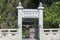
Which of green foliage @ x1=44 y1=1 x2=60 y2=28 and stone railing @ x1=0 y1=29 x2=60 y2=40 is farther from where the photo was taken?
green foliage @ x1=44 y1=1 x2=60 y2=28

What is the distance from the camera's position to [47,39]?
38.7 feet

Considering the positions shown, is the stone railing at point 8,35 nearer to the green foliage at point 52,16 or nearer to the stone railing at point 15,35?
the stone railing at point 15,35

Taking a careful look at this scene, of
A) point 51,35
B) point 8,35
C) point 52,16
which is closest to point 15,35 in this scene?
point 8,35

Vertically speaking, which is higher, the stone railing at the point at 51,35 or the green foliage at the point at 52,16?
the green foliage at the point at 52,16

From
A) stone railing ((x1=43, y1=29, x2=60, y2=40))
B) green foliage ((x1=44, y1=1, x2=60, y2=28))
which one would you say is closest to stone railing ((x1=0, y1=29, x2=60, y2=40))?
stone railing ((x1=43, y1=29, x2=60, y2=40))

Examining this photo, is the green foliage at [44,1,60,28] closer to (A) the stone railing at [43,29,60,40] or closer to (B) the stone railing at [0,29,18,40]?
(A) the stone railing at [43,29,60,40]

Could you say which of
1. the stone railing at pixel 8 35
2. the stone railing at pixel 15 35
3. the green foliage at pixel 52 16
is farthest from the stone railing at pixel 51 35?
the stone railing at pixel 8 35

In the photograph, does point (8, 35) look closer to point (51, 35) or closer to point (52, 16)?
point (51, 35)

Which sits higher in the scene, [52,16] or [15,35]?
[52,16]

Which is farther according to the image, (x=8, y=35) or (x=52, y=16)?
(x=52, y=16)

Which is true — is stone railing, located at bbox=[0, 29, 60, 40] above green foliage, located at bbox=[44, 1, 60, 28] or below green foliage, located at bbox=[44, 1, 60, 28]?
below


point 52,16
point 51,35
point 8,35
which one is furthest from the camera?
point 52,16

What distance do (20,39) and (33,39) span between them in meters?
0.73

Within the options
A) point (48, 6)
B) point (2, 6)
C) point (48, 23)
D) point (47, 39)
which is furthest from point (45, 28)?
point (2, 6)
